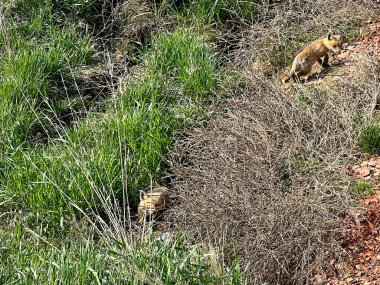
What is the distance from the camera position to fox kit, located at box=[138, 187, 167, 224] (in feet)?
20.2

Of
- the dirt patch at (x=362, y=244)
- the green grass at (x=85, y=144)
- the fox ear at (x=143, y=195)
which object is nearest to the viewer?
the green grass at (x=85, y=144)

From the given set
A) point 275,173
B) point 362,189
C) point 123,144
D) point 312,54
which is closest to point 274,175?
point 275,173

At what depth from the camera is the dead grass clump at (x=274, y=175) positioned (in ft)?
18.1

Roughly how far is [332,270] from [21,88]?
354 centimetres

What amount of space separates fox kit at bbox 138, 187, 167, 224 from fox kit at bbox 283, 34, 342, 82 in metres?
1.85

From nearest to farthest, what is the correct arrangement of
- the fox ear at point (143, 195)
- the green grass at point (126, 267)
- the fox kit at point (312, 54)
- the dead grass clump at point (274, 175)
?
the green grass at point (126, 267)
the dead grass clump at point (274, 175)
the fox ear at point (143, 195)
the fox kit at point (312, 54)

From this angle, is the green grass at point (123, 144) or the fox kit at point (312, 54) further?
the fox kit at point (312, 54)

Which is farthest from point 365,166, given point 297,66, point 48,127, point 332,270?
point 48,127

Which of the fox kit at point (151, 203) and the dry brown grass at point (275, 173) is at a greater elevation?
the dry brown grass at point (275, 173)

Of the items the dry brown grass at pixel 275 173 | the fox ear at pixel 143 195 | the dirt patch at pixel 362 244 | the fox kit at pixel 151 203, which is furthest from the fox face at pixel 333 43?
the fox ear at pixel 143 195

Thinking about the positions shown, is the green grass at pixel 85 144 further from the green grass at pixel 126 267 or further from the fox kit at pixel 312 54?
the fox kit at pixel 312 54

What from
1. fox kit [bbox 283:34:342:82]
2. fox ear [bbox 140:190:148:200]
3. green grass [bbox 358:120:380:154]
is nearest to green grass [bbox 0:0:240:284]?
fox ear [bbox 140:190:148:200]

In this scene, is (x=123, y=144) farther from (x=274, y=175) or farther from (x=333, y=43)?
(x=333, y=43)

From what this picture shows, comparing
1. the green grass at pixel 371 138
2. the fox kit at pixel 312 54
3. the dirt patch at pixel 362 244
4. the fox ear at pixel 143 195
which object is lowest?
the fox ear at pixel 143 195
